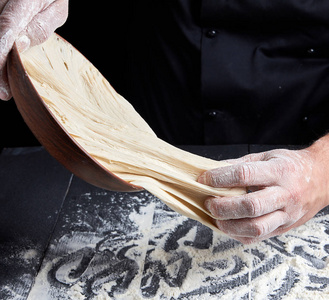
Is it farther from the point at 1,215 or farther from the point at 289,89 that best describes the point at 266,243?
the point at 1,215

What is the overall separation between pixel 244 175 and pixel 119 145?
0.30 meters

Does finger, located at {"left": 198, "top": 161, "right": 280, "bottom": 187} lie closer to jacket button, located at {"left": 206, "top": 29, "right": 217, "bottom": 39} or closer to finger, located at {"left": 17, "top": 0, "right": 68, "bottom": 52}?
finger, located at {"left": 17, "top": 0, "right": 68, "bottom": 52}

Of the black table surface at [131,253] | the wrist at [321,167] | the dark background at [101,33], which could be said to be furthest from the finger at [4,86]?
the dark background at [101,33]

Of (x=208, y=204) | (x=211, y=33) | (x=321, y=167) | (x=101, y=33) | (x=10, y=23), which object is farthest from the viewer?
(x=101, y=33)

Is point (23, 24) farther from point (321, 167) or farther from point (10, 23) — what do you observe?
point (321, 167)

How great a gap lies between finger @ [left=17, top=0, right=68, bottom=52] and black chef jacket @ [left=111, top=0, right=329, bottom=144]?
594mm

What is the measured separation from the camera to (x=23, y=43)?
113 cm

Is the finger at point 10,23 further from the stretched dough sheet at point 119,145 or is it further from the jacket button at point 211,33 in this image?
the jacket button at point 211,33

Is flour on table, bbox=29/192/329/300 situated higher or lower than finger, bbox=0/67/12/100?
lower

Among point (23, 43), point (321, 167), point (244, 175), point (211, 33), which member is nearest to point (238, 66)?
point (211, 33)

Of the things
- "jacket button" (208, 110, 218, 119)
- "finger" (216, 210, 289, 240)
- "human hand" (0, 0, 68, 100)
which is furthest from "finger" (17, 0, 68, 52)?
"jacket button" (208, 110, 218, 119)

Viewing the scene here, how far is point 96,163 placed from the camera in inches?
40.3

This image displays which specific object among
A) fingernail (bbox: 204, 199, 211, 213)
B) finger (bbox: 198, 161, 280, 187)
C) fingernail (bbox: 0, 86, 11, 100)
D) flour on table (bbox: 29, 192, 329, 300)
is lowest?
flour on table (bbox: 29, 192, 329, 300)

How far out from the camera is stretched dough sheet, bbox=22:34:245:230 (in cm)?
117
